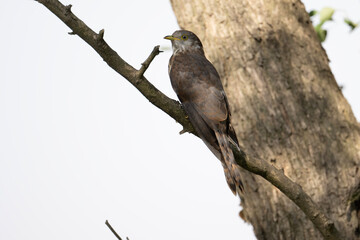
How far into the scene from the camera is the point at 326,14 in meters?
7.02

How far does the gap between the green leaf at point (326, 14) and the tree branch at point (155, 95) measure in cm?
341

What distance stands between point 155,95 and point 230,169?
90cm

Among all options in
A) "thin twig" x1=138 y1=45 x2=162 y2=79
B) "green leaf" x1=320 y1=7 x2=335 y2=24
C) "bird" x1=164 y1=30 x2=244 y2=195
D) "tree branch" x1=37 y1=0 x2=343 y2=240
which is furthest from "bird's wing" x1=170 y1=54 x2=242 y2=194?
"green leaf" x1=320 y1=7 x2=335 y2=24

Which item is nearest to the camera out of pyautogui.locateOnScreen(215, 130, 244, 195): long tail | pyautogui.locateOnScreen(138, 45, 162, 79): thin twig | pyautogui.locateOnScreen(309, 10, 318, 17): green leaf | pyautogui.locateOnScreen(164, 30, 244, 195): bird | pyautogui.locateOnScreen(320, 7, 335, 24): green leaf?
pyautogui.locateOnScreen(138, 45, 162, 79): thin twig

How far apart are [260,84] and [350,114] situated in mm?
1201

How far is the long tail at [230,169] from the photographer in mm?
4195

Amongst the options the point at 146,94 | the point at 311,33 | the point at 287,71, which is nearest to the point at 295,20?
the point at 311,33

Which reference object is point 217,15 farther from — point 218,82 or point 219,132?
point 219,132

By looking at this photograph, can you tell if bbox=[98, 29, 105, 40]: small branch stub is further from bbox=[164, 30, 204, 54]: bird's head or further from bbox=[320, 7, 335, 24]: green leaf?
bbox=[320, 7, 335, 24]: green leaf

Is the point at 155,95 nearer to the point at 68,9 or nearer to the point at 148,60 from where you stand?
the point at 148,60

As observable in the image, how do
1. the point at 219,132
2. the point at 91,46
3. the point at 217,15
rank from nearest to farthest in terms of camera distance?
the point at 91,46, the point at 219,132, the point at 217,15

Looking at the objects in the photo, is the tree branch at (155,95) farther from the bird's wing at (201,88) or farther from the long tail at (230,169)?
the bird's wing at (201,88)

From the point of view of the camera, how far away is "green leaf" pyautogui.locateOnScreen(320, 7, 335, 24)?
698cm

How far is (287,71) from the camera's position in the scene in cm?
642
